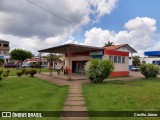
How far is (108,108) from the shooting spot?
9.53 meters

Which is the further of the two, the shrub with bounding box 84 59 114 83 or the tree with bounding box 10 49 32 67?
the tree with bounding box 10 49 32 67

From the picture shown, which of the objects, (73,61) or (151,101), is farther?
(73,61)

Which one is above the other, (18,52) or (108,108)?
(18,52)

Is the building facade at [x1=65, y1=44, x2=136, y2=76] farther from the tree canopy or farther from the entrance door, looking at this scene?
the tree canopy

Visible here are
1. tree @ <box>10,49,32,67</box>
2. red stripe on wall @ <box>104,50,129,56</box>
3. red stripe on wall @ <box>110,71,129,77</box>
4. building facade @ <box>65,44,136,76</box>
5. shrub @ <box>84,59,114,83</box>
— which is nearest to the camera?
shrub @ <box>84,59,114,83</box>

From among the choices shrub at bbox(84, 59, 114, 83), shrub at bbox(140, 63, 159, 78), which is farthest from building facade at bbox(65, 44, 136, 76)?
shrub at bbox(84, 59, 114, 83)

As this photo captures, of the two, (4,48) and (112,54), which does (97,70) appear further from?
(4,48)

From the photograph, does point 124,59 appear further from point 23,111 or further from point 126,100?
point 23,111

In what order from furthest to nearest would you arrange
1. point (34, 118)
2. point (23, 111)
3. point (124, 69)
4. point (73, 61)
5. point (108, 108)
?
point (73, 61) → point (124, 69) → point (108, 108) → point (23, 111) → point (34, 118)

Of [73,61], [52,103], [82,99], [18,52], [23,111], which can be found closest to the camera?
[23,111]

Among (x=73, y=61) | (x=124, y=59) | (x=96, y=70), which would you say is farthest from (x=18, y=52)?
(x=96, y=70)

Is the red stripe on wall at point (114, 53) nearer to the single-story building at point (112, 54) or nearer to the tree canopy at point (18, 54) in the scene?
the single-story building at point (112, 54)

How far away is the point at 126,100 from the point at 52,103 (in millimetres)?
3997

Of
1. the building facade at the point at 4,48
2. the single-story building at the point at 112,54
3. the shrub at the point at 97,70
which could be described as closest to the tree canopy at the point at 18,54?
the building facade at the point at 4,48
